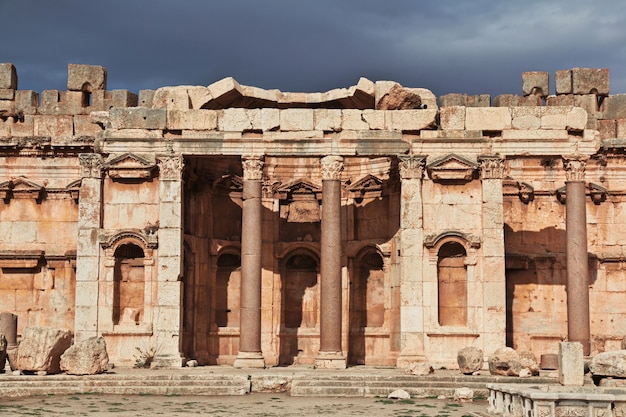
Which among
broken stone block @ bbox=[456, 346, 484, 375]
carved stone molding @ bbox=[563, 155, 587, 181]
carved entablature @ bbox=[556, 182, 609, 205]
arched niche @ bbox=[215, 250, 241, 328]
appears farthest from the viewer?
carved entablature @ bbox=[556, 182, 609, 205]

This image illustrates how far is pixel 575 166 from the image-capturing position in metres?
32.2

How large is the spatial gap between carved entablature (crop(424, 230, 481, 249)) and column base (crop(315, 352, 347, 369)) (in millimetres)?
4140

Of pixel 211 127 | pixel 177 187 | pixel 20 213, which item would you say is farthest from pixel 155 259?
pixel 20 213

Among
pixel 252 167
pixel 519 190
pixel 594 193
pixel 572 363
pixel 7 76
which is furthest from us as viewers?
pixel 7 76

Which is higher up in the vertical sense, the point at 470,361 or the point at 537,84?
the point at 537,84

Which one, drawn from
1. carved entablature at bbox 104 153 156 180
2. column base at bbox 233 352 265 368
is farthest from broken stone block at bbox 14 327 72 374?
carved entablature at bbox 104 153 156 180

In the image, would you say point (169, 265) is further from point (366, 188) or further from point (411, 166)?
point (366, 188)

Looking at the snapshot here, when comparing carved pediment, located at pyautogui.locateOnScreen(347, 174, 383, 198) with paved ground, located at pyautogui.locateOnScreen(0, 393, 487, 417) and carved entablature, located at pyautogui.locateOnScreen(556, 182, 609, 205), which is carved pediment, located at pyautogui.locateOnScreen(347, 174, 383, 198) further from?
paved ground, located at pyautogui.locateOnScreen(0, 393, 487, 417)

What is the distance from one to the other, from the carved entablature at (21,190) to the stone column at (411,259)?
1248cm

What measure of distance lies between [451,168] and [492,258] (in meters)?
2.87

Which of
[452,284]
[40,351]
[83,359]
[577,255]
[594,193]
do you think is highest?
[594,193]

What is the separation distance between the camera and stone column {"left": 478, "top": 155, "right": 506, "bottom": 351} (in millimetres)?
31297

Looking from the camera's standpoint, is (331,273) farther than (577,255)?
No

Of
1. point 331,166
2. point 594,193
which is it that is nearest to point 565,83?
point 594,193
